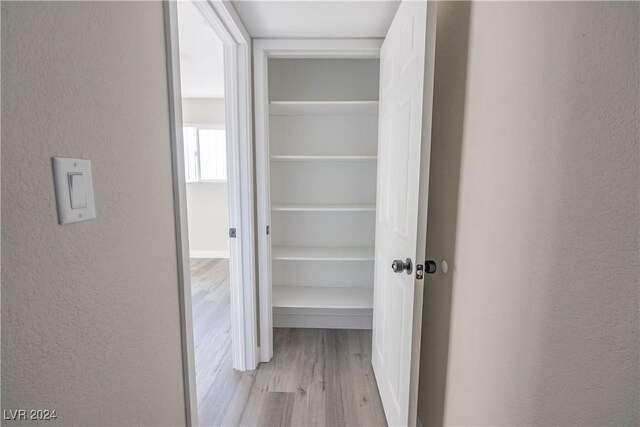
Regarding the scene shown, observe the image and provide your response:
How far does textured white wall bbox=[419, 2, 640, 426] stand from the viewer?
520 millimetres

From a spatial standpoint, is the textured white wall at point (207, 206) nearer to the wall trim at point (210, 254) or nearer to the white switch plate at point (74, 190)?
the wall trim at point (210, 254)

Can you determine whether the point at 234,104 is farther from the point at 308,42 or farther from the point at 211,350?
the point at 211,350

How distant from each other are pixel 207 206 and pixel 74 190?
167 inches

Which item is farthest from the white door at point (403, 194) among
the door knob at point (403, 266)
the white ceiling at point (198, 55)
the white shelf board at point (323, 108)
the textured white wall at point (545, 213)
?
the white ceiling at point (198, 55)

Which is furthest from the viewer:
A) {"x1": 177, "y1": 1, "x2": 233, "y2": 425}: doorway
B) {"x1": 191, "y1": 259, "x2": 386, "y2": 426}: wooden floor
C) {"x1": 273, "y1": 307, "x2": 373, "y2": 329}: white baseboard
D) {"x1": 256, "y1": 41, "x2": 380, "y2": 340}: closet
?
{"x1": 273, "y1": 307, "x2": 373, "y2": 329}: white baseboard

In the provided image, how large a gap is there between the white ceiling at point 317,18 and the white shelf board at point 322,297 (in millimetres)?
1872

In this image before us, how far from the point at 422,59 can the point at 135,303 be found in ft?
3.90

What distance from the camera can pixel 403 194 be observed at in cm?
128

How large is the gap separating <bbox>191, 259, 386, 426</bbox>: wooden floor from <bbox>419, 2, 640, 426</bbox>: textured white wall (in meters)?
0.77

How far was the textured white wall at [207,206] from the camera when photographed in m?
4.43

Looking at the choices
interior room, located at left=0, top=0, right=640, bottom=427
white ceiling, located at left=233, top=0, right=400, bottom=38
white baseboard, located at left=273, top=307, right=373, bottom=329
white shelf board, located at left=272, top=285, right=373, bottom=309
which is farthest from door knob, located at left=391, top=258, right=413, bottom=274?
white baseboard, located at left=273, top=307, right=373, bottom=329

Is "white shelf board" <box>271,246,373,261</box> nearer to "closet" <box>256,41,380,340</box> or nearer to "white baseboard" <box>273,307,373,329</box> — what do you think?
"closet" <box>256,41,380,340</box>

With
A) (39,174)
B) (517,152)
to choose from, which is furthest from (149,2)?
(517,152)

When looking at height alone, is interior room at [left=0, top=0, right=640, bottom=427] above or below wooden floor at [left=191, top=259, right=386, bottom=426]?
above
